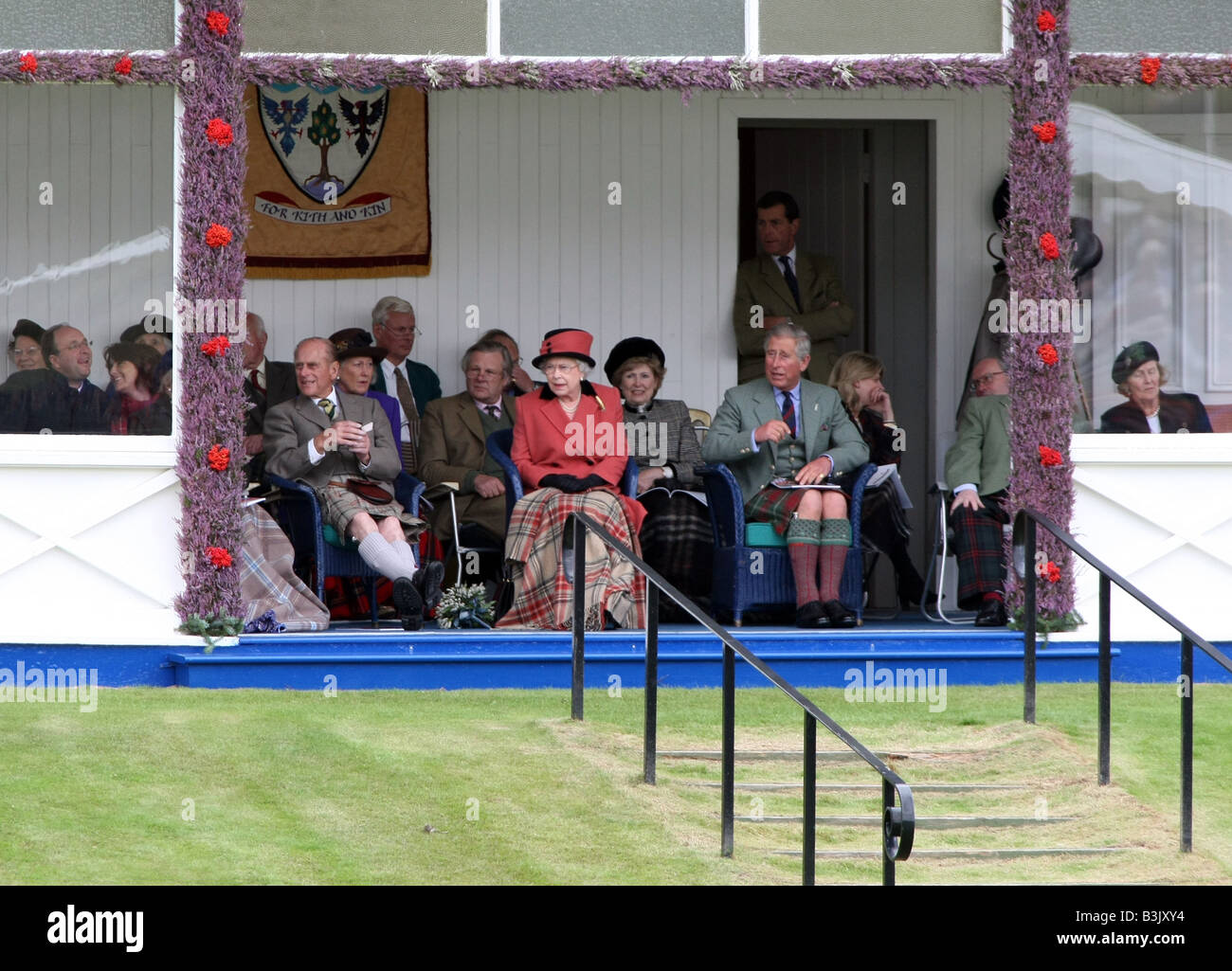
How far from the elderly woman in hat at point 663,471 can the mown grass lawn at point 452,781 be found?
1209 millimetres

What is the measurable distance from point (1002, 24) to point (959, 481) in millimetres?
2248

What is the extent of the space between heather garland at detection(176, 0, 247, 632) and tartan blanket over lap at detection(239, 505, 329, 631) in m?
0.27

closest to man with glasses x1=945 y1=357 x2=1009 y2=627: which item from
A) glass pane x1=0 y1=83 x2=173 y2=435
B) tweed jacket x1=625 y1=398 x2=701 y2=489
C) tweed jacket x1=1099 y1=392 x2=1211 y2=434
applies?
tweed jacket x1=1099 y1=392 x2=1211 y2=434

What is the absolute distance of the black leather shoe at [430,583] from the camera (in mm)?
9086

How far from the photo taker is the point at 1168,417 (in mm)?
9039

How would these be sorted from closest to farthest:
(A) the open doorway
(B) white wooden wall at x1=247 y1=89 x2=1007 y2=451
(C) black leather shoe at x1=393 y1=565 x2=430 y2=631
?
1. (C) black leather shoe at x1=393 y1=565 x2=430 y2=631
2. (B) white wooden wall at x1=247 y1=89 x2=1007 y2=451
3. (A) the open doorway

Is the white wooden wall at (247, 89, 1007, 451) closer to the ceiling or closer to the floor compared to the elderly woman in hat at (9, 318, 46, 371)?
closer to the ceiling

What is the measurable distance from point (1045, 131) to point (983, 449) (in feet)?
5.67

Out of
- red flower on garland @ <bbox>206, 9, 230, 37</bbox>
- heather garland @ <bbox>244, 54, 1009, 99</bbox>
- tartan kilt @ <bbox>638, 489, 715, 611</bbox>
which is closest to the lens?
red flower on garland @ <bbox>206, 9, 230, 37</bbox>

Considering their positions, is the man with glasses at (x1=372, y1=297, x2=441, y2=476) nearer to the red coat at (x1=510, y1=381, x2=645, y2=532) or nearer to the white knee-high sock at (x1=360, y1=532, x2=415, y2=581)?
the red coat at (x1=510, y1=381, x2=645, y2=532)

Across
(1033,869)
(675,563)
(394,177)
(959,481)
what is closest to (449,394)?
(394,177)

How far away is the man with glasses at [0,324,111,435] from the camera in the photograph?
8641 millimetres

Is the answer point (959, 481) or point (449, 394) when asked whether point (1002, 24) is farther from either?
point (449, 394)

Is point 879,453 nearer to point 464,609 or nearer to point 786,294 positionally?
point 786,294
